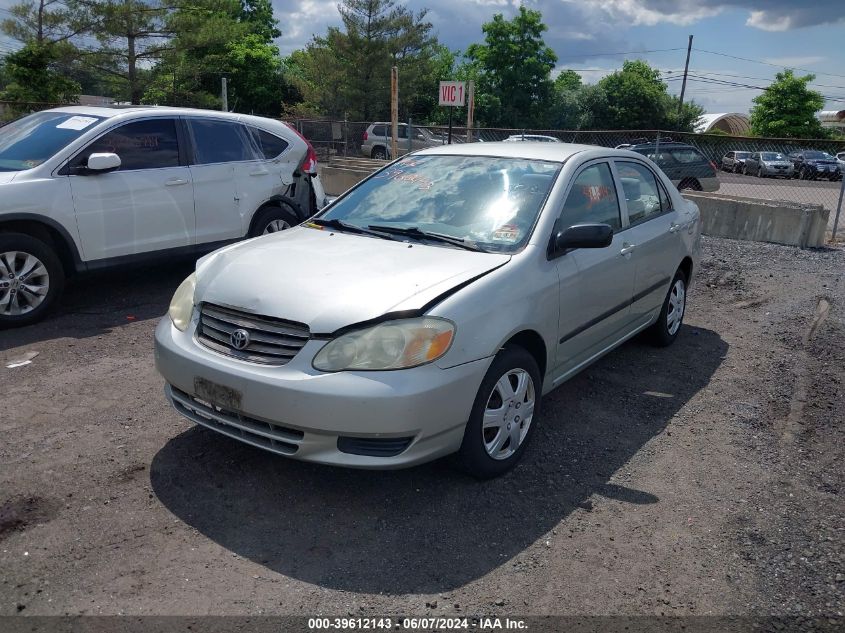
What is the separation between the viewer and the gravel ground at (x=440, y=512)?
9.93 ft

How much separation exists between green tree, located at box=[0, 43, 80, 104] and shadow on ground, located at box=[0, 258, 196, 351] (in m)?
22.9

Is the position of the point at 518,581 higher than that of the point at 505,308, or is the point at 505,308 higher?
the point at 505,308

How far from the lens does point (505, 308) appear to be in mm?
3758

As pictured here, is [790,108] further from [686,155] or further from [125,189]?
[125,189]

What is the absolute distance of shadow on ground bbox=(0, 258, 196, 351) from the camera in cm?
607

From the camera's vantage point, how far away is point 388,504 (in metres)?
3.68

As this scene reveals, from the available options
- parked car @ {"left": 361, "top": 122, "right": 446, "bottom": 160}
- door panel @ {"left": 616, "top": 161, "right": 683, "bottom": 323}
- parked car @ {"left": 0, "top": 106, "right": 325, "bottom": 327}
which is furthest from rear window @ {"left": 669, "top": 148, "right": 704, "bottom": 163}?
door panel @ {"left": 616, "top": 161, "right": 683, "bottom": 323}

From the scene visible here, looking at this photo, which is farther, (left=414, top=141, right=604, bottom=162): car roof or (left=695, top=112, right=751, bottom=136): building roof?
(left=695, top=112, right=751, bottom=136): building roof

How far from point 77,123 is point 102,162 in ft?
2.28

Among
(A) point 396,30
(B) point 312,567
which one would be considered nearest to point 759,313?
A: (B) point 312,567

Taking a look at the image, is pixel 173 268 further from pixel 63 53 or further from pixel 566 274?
pixel 63 53

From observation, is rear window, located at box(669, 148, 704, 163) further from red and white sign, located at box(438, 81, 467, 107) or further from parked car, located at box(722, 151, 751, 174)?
parked car, located at box(722, 151, 751, 174)


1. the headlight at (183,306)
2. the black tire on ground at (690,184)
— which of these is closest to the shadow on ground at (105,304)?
the headlight at (183,306)

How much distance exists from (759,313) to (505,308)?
4.82m
